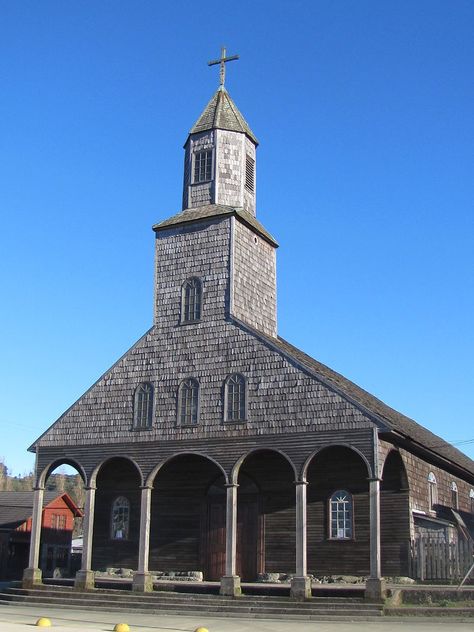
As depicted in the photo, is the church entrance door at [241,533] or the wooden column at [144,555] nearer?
the wooden column at [144,555]

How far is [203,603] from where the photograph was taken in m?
24.5

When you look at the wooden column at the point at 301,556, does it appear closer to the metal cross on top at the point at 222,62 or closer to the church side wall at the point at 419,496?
the church side wall at the point at 419,496

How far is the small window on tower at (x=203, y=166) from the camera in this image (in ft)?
Answer: 107

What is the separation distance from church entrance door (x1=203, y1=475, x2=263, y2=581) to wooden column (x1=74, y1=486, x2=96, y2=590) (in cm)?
412

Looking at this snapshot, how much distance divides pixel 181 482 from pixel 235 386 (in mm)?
5304

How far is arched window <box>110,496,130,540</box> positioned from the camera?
103ft

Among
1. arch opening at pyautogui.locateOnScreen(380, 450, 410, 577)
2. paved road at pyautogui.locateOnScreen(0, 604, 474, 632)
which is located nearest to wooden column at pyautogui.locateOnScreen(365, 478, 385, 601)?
paved road at pyautogui.locateOnScreen(0, 604, 474, 632)

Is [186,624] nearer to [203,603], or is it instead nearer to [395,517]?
[203,603]

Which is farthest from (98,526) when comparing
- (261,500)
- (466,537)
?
(466,537)

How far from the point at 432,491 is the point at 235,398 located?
371 inches

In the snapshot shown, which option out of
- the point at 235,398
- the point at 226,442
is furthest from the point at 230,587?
the point at 235,398

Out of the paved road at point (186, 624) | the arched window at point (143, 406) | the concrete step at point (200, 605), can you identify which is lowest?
the paved road at point (186, 624)

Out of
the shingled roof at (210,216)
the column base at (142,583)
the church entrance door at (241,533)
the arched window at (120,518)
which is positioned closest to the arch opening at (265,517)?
the church entrance door at (241,533)

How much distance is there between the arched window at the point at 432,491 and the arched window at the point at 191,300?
10.8m
